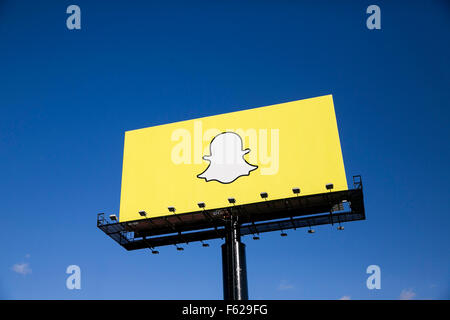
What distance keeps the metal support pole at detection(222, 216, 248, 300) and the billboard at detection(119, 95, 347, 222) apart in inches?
68.8

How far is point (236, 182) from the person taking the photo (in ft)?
95.7

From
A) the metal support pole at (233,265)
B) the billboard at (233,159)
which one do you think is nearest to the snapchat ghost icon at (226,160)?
the billboard at (233,159)

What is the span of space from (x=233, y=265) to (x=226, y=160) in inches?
276

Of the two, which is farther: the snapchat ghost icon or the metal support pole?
the snapchat ghost icon

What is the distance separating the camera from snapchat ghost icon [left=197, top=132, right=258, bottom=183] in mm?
29594

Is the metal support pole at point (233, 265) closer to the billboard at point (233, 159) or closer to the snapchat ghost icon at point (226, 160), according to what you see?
the billboard at point (233, 159)

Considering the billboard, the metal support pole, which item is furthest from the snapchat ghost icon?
the metal support pole

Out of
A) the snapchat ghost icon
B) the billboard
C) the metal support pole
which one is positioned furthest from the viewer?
the snapchat ghost icon

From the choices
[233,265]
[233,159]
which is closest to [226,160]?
[233,159]

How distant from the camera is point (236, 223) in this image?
28547 millimetres

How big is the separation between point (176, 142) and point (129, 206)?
5456 mm

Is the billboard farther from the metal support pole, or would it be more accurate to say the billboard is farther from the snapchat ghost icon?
the metal support pole
